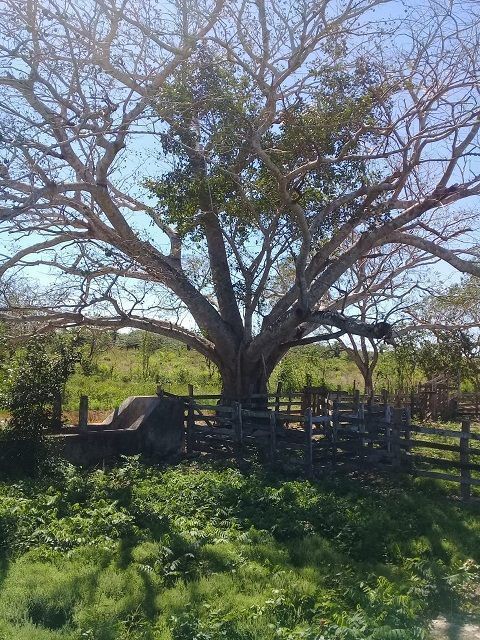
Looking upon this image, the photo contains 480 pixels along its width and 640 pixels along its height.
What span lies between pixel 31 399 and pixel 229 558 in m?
7.37

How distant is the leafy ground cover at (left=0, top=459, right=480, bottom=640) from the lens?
600 cm

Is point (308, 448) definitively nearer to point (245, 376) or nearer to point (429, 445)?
point (429, 445)

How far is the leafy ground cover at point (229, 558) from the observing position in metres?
6.00

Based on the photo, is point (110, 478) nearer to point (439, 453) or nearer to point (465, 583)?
point (465, 583)

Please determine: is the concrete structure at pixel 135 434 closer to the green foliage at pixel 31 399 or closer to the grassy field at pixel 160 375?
the green foliage at pixel 31 399

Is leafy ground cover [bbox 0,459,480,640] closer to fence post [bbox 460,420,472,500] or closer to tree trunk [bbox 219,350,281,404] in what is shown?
fence post [bbox 460,420,472,500]

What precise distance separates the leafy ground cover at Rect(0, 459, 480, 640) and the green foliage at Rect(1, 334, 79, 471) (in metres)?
1.17

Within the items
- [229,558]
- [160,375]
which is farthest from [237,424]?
[160,375]

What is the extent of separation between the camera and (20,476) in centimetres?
1266

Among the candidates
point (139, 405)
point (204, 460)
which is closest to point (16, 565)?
point (204, 460)

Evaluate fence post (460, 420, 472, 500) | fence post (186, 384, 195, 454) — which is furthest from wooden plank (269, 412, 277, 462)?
fence post (460, 420, 472, 500)

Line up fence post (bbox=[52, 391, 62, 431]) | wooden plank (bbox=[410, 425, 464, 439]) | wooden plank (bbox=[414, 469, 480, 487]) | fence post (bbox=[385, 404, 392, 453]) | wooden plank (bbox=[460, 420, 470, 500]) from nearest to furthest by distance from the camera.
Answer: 1. wooden plank (bbox=[414, 469, 480, 487])
2. wooden plank (bbox=[460, 420, 470, 500])
3. wooden plank (bbox=[410, 425, 464, 439])
4. fence post (bbox=[385, 404, 392, 453])
5. fence post (bbox=[52, 391, 62, 431])

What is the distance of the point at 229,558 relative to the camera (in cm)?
787

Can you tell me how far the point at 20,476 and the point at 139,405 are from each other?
477cm
